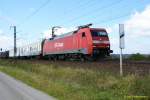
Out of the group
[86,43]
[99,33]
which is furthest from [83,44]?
[99,33]

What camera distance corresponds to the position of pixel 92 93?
16.5 meters

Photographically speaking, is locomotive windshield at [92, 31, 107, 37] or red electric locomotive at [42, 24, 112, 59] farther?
locomotive windshield at [92, 31, 107, 37]

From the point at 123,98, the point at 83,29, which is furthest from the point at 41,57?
the point at 123,98

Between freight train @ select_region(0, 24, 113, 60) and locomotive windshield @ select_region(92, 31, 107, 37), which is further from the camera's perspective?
locomotive windshield @ select_region(92, 31, 107, 37)

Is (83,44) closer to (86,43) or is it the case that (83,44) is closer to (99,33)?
(86,43)

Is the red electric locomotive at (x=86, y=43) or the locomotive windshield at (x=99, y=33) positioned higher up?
the locomotive windshield at (x=99, y=33)

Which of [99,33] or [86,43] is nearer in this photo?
[86,43]

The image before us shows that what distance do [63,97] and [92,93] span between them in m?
1.08

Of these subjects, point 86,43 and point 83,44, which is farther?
point 83,44

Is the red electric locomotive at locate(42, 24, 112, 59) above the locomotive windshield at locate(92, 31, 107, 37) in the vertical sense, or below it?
below

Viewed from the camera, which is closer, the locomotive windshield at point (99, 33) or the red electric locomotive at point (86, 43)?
the red electric locomotive at point (86, 43)

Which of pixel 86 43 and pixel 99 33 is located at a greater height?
pixel 99 33

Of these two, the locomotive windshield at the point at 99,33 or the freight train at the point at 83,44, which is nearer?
the freight train at the point at 83,44

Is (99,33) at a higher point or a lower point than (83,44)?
higher
